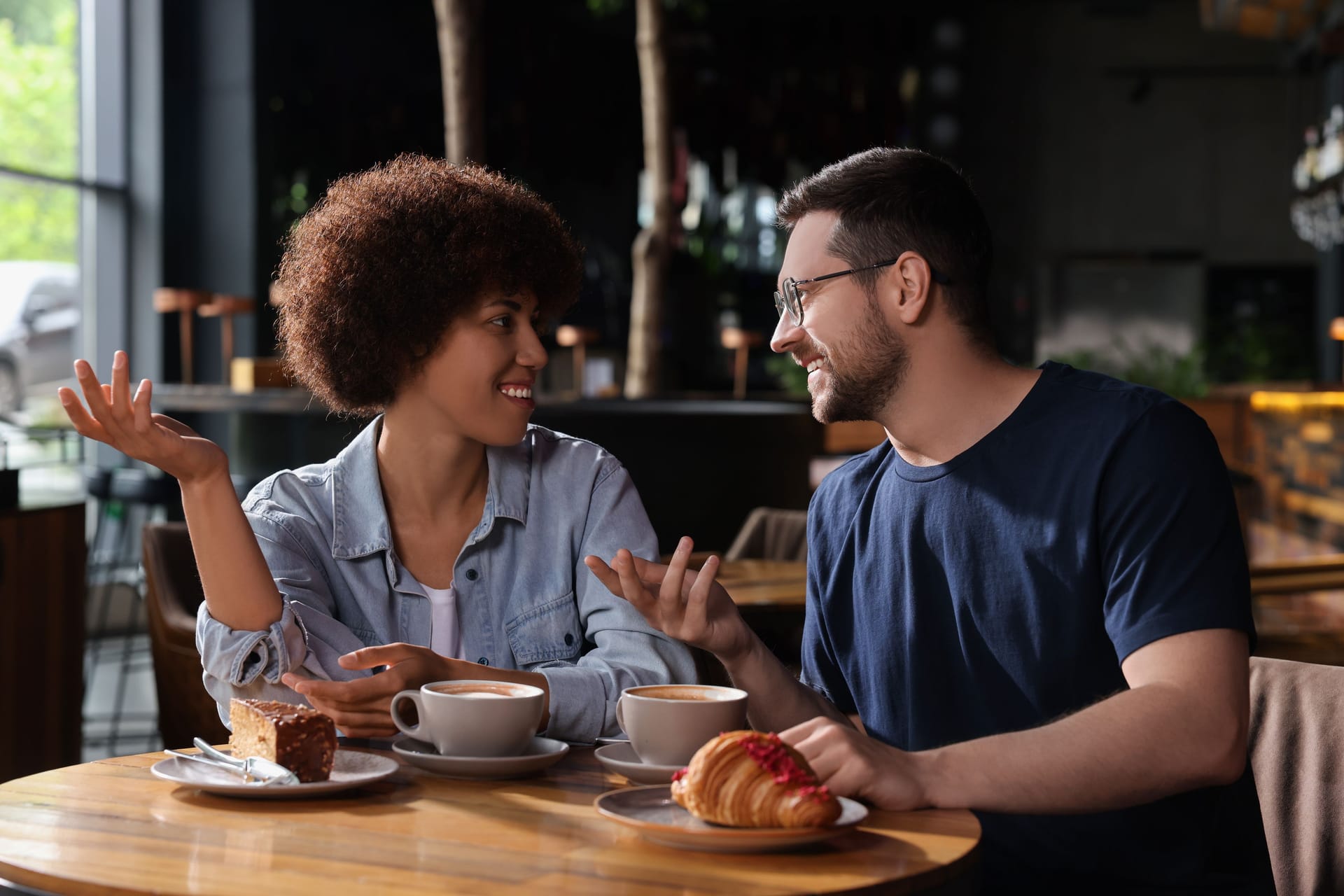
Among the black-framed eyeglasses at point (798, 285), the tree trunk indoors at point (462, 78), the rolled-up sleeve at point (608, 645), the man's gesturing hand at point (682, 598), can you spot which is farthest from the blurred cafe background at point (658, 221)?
the man's gesturing hand at point (682, 598)

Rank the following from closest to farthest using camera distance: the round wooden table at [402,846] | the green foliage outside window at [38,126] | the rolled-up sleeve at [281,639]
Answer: the round wooden table at [402,846]
the rolled-up sleeve at [281,639]
the green foliage outside window at [38,126]

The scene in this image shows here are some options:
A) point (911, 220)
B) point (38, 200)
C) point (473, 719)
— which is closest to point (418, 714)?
point (473, 719)

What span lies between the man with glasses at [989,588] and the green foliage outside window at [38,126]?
636 centimetres

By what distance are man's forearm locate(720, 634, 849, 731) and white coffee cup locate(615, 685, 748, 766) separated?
20 cm

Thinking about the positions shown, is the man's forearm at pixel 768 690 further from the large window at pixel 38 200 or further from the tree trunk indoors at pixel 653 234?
the large window at pixel 38 200

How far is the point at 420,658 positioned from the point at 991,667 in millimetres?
597

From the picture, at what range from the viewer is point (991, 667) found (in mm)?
1414

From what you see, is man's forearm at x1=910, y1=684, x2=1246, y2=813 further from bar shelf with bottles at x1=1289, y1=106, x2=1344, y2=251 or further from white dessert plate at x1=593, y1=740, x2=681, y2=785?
bar shelf with bottles at x1=1289, y1=106, x2=1344, y2=251

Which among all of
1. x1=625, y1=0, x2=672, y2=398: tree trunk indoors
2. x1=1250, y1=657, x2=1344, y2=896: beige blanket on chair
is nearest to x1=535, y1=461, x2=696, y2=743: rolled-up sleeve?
x1=1250, y1=657, x2=1344, y2=896: beige blanket on chair

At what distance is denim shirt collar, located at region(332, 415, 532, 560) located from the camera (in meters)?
1.59

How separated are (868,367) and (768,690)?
1.33ft

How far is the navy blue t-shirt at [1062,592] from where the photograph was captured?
129 cm

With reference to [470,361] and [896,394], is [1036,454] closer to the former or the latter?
[896,394]

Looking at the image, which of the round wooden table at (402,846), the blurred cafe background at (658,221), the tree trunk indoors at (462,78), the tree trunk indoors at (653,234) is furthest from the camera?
the tree trunk indoors at (653,234)
